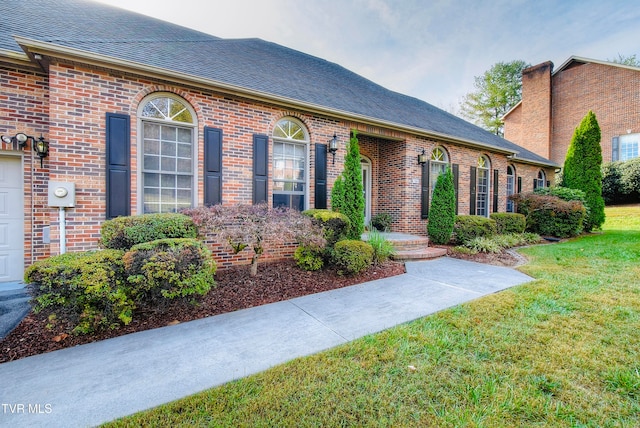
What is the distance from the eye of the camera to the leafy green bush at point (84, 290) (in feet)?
9.02

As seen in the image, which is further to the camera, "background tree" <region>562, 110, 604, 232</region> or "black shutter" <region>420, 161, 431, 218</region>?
"background tree" <region>562, 110, 604, 232</region>

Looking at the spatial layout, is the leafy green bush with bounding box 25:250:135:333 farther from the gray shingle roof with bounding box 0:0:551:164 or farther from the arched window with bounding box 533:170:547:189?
the arched window with bounding box 533:170:547:189

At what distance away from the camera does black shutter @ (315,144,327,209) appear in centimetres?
676

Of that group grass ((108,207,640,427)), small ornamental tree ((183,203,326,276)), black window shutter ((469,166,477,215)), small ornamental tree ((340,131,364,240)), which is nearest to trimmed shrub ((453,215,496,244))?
black window shutter ((469,166,477,215))

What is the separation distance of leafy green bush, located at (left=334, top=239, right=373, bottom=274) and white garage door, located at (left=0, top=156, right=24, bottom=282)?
5668mm

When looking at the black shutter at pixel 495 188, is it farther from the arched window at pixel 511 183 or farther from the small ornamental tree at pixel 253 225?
the small ornamental tree at pixel 253 225

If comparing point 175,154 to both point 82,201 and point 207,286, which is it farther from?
point 207,286

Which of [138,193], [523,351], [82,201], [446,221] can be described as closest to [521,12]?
[446,221]

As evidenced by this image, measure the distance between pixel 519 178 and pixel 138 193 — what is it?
15.3 meters

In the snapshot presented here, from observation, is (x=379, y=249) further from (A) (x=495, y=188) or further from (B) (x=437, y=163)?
(A) (x=495, y=188)

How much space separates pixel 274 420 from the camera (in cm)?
177

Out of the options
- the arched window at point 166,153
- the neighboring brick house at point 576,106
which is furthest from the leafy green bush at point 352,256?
the neighboring brick house at point 576,106

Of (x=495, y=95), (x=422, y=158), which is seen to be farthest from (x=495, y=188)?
(x=495, y=95)

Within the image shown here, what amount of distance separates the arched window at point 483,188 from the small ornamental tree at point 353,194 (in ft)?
23.3
